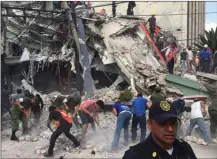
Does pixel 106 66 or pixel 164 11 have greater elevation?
pixel 164 11

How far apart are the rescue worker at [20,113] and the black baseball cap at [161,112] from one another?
7545 mm

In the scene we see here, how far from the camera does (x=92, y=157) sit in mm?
7449

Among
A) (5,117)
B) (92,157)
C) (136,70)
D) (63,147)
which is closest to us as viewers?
(92,157)

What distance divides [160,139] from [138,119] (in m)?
5.90

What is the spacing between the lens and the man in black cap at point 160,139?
1.89m

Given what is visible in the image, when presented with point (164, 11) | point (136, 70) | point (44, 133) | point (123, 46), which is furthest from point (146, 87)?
point (164, 11)

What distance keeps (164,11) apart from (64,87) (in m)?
8.57

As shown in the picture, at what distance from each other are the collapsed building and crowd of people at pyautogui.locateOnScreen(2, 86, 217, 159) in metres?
3.27

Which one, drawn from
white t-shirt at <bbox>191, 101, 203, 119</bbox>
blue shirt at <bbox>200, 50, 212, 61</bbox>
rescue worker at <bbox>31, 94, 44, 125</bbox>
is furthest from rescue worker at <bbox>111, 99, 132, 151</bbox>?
blue shirt at <bbox>200, 50, 212, 61</bbox>

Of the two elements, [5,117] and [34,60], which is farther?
[34,60]

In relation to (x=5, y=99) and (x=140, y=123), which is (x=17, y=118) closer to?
(x=5, y=99)

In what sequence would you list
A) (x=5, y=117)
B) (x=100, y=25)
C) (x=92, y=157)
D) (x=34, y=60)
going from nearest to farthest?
(x=92, y=157)
(x=5, y=117)
(x=100, y=25)
(x=34, y=60)

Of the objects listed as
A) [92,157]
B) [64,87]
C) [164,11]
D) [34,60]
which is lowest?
[92,157]

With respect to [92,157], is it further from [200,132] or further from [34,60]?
[34,60]
